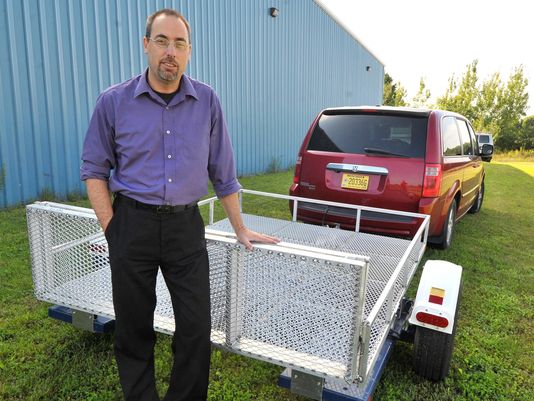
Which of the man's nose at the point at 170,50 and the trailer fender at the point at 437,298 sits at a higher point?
the man's nose at the point at 170,50

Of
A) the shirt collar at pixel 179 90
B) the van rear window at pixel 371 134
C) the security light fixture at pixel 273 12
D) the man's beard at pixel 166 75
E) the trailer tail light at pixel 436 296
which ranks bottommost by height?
the trailer tail light at pixel 436 296

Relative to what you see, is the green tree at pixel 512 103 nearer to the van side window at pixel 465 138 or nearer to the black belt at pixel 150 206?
the van side window at pixel 465 138

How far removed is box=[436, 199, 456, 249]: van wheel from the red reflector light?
2.58 metres

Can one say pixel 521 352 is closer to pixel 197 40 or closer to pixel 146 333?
pixel 146 333

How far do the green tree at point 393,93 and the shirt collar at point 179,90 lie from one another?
48950 millimetres

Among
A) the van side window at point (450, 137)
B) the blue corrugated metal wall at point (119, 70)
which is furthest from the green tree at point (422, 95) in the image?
the van side window at point (450, 137)

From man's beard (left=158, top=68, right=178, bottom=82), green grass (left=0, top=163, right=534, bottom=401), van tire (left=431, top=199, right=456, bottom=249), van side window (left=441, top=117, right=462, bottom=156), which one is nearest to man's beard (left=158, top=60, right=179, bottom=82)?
man's beard (left=158, top=68, right=178, bottom=82)

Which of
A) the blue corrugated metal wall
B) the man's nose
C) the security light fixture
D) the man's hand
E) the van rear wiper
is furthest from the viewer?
the security light fixture

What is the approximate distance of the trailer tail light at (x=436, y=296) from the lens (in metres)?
2.65

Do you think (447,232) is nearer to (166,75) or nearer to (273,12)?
(166,75)

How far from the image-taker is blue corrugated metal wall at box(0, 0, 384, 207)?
20.2 feet

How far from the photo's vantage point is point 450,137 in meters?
5.07

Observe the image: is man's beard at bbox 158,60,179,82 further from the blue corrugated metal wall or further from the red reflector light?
the blue corrugated metal wall

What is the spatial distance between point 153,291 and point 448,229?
4149mm
